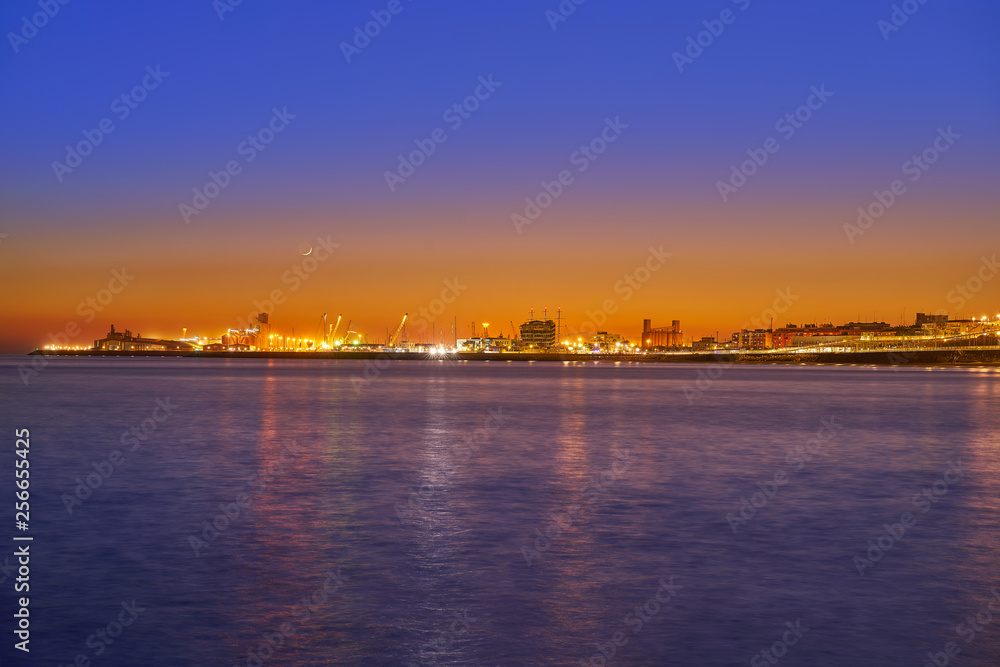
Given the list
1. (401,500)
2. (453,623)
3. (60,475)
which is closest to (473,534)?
(401,500)

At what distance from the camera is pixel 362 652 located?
897 centimetres

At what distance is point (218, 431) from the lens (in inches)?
1403

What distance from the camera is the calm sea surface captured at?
30.8 ft

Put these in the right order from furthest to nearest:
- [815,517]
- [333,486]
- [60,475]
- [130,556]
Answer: [60,475], [333,486], [815,517], [130,556]

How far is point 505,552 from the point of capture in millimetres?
13711

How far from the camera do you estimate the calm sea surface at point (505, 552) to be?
939cm

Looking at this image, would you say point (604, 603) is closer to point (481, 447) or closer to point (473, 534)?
point (473, 534)

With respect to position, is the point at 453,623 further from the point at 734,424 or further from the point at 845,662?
the point at 734,424

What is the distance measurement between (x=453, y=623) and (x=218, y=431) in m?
28.0

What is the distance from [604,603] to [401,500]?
344 inches

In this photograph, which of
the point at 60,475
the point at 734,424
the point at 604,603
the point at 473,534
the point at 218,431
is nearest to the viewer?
the point at 604,603

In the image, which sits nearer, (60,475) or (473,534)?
(473,534)

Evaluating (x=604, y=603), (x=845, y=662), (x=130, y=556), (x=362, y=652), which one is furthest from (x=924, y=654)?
(x=130, y=556)

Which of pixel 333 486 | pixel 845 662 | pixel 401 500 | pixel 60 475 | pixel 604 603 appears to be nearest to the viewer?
pixel 845 662
